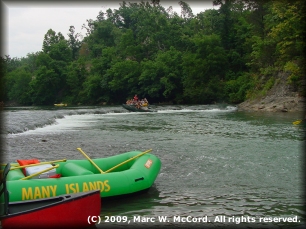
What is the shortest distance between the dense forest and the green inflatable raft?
927 inches

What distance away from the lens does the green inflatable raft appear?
5828mm

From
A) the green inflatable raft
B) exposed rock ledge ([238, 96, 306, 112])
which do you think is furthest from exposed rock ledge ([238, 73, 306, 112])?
the green inflatable raft

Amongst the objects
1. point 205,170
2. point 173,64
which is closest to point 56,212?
point 205,170

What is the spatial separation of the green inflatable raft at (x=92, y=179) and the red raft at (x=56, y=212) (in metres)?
0.59

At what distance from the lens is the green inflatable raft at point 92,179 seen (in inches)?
229

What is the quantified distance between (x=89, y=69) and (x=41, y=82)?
27.1 feet

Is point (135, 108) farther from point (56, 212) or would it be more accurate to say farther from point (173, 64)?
point (56, 212)

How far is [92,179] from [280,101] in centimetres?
2601

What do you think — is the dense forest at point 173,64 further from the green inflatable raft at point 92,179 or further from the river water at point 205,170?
the green inflatable raft at point 92,179

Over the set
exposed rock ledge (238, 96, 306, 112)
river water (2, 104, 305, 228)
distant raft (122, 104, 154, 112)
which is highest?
exposed rock ledge (238, 96, 306, 112)

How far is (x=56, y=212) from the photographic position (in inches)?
186

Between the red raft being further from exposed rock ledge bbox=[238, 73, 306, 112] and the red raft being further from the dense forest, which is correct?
the dense forest

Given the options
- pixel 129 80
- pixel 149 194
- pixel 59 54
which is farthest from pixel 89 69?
pixel 149 194

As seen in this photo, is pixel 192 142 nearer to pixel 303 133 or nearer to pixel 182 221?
pixel 303 133
